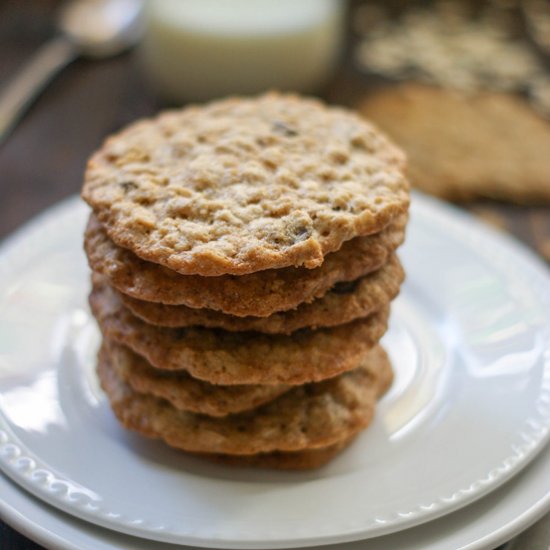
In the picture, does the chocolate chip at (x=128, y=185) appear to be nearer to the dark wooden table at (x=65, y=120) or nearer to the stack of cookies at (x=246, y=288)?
the stack of cookies at (x=246, y=288)

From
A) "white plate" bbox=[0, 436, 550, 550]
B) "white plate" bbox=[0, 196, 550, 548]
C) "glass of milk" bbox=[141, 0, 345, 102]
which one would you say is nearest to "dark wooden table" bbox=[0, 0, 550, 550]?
"glass of milk" bbox=[141, 0, 345, 102]

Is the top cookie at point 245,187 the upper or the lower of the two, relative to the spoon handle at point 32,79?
upper

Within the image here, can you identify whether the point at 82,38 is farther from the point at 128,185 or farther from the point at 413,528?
the point at 413,528

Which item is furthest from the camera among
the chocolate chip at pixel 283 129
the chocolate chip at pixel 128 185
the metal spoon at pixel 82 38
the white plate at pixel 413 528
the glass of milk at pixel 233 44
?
the metal spoon at pixel 82 38

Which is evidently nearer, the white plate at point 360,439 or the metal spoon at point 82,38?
the white plate at point 360,439

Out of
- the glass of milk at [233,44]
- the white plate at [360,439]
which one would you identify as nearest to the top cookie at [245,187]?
the white plate at [360,439]

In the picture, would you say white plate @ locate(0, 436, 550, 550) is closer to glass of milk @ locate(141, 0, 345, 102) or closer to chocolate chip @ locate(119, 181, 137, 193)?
chocolate chip @ locate(119, 181, 137, 193)

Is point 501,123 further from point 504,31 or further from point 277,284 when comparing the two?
point 277,284
